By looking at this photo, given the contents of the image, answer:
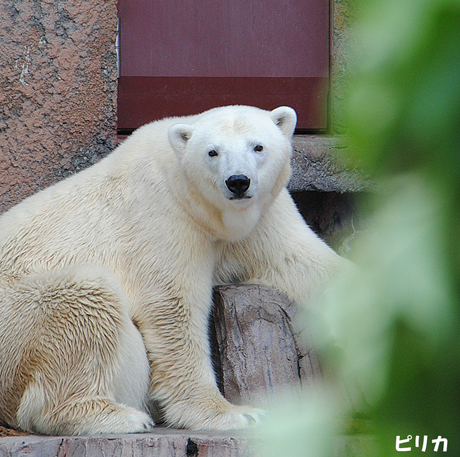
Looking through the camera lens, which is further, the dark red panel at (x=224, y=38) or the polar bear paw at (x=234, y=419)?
the dark red panel at (x=224, y=38)

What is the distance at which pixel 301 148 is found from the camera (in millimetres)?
4734

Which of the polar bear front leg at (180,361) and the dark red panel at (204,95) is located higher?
the dark red panel at (204,95)

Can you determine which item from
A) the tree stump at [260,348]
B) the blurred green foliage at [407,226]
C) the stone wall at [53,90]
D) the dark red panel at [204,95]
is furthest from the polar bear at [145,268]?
the blurred green foliage at [407,226]

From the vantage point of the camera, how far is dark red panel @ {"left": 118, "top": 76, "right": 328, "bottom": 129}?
4.87 m

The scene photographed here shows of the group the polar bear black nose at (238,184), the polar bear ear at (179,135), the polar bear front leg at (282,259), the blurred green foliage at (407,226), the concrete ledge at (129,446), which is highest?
the blurred green foliage at (407,226)

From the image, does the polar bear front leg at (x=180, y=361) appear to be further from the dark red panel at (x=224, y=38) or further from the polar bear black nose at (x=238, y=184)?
the dark red panel at (x=224, y=38)

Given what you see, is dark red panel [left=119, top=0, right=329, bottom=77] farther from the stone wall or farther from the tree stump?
the tree stump

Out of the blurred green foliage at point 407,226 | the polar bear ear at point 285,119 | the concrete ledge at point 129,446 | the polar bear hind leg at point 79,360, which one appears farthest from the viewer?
the polar bear ear at point 285,119


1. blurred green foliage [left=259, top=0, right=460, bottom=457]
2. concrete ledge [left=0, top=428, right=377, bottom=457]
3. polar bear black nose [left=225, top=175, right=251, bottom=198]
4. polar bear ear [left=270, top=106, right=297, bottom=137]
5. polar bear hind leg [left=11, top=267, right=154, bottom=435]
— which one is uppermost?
blurred green foliage [left=259, top=0, right=460, bottom=457]

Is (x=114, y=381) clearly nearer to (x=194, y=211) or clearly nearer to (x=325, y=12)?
(x=194, y=211)

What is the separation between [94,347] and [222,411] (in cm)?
67

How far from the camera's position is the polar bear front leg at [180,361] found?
135 inches

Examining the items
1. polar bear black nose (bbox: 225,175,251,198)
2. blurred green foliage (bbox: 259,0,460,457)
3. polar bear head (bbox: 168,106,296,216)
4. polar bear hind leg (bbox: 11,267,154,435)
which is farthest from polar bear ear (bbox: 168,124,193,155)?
blurred green foliage (bbox: 259,0,460,457)

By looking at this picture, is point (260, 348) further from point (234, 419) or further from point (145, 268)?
point (145, 268)
